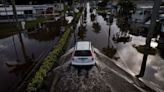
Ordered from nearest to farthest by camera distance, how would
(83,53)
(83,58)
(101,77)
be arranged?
(101,77), (83,58), (83,53)

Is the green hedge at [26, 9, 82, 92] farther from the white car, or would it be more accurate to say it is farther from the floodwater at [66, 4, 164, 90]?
the floodwater at [66, 4, 164, 90]

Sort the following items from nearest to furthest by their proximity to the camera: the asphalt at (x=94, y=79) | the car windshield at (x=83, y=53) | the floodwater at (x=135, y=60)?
the asphalt at (x=94, y=79), the floodwater at (x=135, y=60), the car windshield at (x=83, y=53)

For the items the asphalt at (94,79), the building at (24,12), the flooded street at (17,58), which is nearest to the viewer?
the asphalt at (94,79)

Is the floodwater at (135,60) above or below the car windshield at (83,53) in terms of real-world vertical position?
below

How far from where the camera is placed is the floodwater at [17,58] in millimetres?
13801

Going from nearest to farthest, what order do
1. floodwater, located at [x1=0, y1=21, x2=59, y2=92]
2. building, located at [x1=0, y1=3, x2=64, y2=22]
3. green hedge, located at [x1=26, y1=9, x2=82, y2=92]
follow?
1. green hedge, located at [x1=26, y1=9, x2=82, y2=92]
2. floodwater, located at [x1=0, y1=21, x2=59, y2=92]
3. building, located at [x1=0, y1=3, x2=64, y2=22]

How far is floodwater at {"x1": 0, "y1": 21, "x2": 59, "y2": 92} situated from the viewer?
13.8m

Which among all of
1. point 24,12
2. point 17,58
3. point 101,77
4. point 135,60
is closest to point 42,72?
point 101,77

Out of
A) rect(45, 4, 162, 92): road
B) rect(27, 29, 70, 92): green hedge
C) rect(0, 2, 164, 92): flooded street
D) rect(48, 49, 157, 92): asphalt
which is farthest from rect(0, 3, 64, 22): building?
rect(48, 49, 157, 92): asphalt

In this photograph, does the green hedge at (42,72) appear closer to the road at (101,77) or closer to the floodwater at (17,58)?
the road at (101,77)

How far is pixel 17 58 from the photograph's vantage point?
18766 mm

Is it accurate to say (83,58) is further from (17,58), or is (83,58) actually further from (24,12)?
(24,12)

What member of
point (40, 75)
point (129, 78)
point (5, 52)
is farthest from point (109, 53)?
point (5, 52)

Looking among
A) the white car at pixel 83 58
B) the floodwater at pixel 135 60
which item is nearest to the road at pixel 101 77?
the floodwater at pixel 135 60
